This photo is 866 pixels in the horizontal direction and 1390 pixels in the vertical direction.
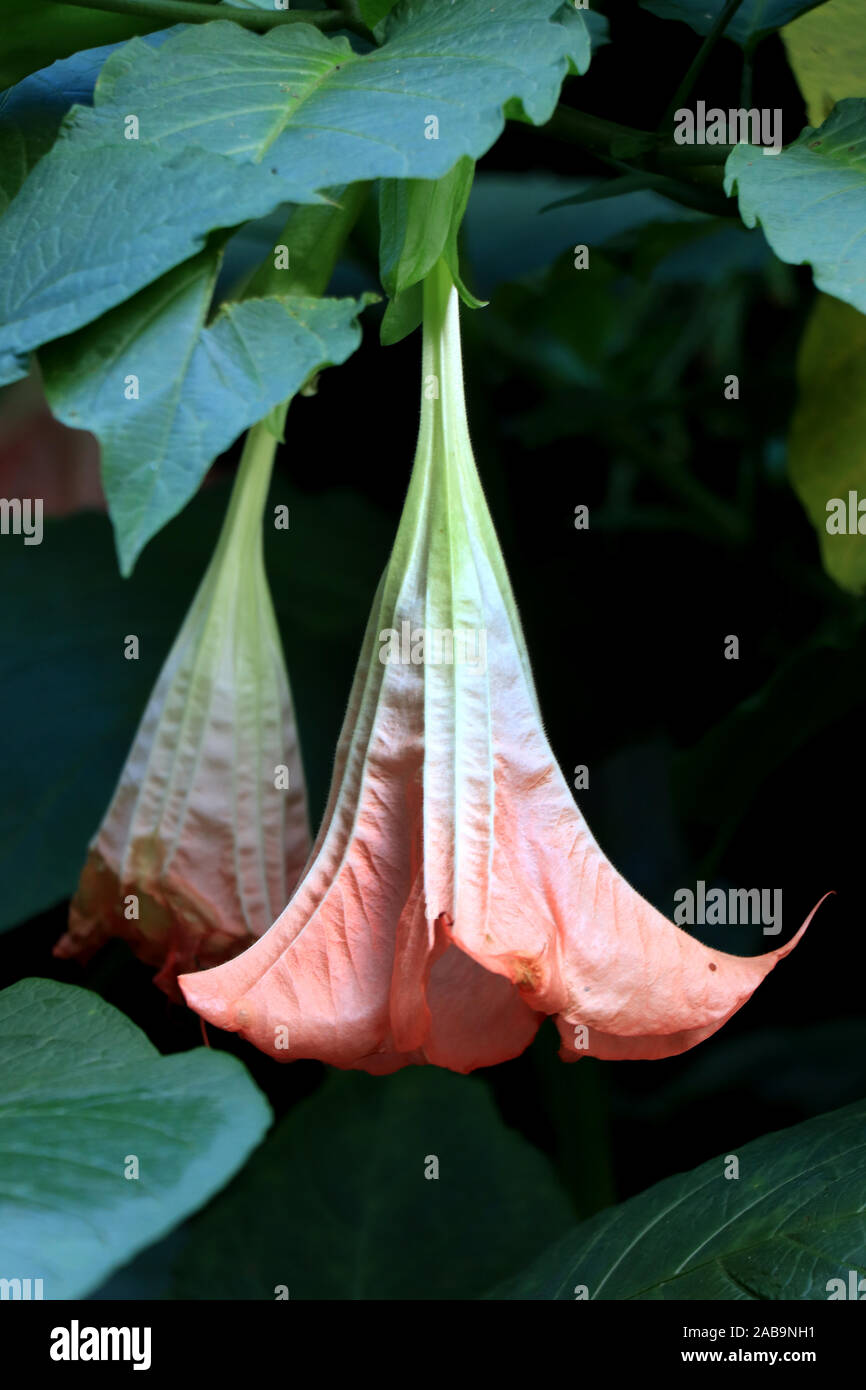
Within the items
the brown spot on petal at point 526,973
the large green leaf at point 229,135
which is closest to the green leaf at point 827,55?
the large green leaf at point 229,135

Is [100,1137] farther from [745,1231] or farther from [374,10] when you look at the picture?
[374,10]

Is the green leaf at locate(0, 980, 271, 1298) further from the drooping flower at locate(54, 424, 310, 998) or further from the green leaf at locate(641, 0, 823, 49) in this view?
the green leaf at locate(641, 0, 823, 49)

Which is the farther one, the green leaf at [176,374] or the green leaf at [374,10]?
the green leaf at [374,10]

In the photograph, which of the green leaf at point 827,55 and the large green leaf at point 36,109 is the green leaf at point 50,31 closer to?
the large green leaf at point 36,109

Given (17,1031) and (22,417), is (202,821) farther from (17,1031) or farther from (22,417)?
(22,417)

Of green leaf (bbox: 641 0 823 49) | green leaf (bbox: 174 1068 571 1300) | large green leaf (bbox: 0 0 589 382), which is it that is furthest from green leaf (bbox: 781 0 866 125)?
green leaf (bbox: 174 1068 571 1300)

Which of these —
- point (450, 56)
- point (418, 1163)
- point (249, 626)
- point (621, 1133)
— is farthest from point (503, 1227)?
point (450, 56)
